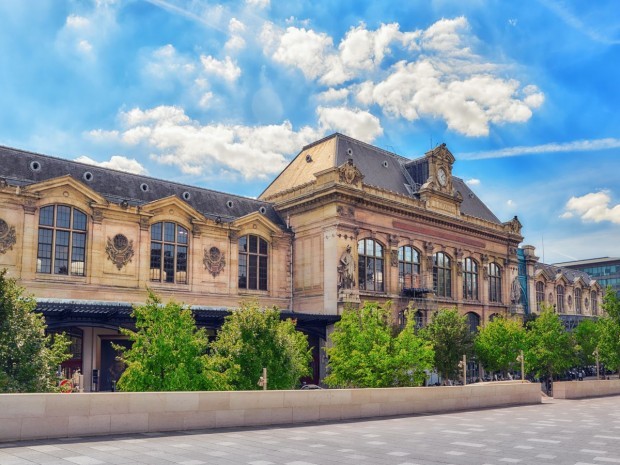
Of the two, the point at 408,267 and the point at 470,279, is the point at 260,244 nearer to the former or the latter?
the point at 408,267

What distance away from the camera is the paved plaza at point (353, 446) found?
48.7 feet

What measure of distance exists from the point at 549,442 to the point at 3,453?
50.2 feet

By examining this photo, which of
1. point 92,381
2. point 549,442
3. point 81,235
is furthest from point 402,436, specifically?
point 81,235

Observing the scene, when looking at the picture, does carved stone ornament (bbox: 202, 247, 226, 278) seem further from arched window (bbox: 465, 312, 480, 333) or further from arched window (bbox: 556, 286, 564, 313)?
arched window (bbox: 556, 286, 564, 313)

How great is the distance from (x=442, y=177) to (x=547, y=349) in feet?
60.9

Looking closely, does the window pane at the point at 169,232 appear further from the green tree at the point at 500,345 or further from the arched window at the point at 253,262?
the green tree at the point at 500,345

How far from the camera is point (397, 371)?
32938 millimetres

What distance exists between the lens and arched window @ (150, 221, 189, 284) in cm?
4472

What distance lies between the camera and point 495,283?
68.1 m

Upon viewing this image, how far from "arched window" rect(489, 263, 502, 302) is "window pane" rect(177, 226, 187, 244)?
35516 mm

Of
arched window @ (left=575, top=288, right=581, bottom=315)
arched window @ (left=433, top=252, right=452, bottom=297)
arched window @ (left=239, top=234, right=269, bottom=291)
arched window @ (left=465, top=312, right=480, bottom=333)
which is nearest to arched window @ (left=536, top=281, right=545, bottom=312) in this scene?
arched window @ (left=575, top=288, right=581, bottom=315)

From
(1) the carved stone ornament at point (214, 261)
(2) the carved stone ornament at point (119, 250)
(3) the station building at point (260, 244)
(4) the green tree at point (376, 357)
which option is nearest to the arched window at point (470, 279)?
(3) the station building at point (260, 244)

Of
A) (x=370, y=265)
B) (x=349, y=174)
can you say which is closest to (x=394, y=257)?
(x=370, y=265)

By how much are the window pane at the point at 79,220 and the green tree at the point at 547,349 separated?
3680 centimetres
